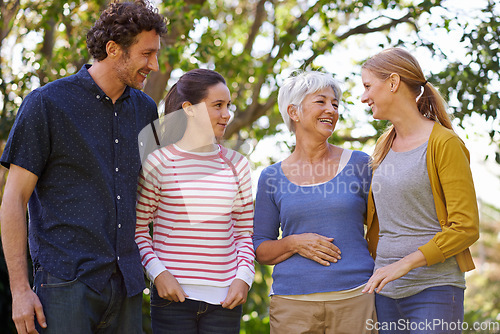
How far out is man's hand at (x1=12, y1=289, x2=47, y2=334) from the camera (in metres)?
2.07

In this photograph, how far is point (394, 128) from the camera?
2.71 metres

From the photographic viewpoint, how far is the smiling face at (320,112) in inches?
113

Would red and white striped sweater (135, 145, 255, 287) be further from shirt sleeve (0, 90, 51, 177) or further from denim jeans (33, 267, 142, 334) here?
shirt sleeve (0, 90, 51, 177)

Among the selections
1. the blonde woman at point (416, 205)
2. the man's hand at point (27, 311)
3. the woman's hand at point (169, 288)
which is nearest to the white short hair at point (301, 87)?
the blonde woman at point (416, 205)

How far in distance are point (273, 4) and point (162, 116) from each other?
4.84m

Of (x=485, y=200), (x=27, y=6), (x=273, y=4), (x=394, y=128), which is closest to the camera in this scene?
(x=394, y=128)

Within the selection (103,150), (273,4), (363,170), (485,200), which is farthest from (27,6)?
(485,200)

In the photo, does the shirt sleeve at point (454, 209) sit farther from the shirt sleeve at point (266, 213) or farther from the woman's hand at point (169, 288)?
the woman's hand at point (169, 288)

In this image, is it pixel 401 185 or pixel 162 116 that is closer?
pixel 401 185

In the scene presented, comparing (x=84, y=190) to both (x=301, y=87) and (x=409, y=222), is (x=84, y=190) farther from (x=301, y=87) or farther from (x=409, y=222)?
(x=409, y=222)

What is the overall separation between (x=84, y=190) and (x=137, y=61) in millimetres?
625

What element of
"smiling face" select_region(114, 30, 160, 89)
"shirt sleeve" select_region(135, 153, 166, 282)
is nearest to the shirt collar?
"smiling face" select_region(114, 30, 160, 89)

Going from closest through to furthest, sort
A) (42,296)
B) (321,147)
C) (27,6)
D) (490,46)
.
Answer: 1. (42,296)
2. (321,147)
3. (490,46)
4. (27,6)

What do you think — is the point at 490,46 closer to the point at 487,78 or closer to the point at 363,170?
the point at 487,78
